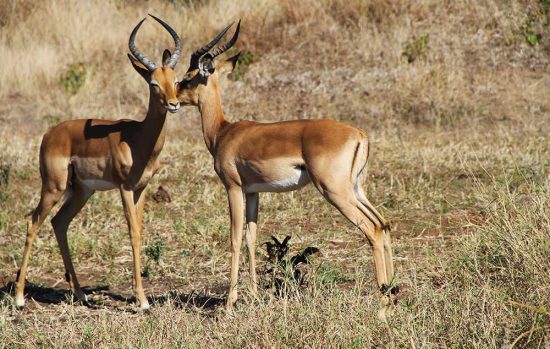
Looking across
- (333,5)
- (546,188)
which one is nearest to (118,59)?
(333,5)

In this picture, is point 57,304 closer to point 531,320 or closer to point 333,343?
point 333,343

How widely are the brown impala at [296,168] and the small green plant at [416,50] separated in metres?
8.36

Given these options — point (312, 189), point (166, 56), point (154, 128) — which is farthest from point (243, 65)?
point (154, 128)

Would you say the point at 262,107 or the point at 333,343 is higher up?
the point at 333,343

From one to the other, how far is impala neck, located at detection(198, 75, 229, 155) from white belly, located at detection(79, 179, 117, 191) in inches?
31.5

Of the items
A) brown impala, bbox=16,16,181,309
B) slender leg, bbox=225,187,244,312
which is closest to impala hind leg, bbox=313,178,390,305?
slender leg, bbox=225,187,244,312

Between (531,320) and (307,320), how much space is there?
1148 mm

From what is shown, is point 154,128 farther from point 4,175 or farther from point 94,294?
point 4,175

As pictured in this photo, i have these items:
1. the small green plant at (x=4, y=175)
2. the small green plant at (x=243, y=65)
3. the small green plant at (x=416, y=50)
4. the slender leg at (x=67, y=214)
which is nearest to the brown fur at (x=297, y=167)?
the slender leg at (x=67, y=214)

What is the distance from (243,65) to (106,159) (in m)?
8.88

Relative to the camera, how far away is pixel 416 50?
1542 cm

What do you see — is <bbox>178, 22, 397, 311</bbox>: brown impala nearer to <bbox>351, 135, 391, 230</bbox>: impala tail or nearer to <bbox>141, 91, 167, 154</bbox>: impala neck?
<bbox>351, 135, 391, 230</bbox>: impala tail

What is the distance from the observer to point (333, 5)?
55.9 feet

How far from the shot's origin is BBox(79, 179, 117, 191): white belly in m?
7.56
